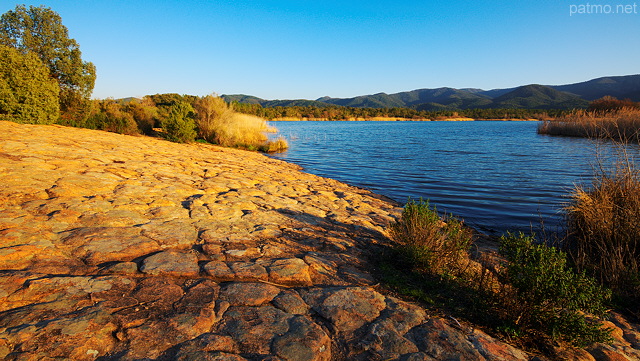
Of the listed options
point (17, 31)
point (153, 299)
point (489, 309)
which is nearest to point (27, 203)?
point (153, 299)

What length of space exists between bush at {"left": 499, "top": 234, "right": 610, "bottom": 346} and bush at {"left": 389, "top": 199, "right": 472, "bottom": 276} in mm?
819

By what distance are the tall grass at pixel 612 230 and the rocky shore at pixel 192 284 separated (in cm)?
78

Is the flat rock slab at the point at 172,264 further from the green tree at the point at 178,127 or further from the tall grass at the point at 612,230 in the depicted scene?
the green tree at the point at 178,127

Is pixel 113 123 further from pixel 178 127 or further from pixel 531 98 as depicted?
pixel 531 98

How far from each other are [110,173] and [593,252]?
7.40 metres

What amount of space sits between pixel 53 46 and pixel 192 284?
51.8 feet

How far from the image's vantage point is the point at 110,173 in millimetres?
5348

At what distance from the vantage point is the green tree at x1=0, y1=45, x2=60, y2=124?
9891mm

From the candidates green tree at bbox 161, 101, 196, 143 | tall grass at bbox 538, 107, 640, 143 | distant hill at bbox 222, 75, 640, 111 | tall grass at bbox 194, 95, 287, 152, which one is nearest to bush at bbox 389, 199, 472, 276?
green tree at bbox 161, 101, 196, 143

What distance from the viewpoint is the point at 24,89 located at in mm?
10195

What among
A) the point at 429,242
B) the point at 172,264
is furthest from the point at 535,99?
the point at 172,264

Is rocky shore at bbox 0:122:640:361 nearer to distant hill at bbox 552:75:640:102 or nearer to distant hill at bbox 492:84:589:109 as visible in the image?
distant hill at bbox 492:84:589:109

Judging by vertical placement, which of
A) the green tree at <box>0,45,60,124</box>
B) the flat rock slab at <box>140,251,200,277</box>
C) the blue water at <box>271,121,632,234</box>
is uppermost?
the green tree at <box>0,45,60,124</box>

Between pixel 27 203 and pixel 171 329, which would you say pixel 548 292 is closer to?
pixel 171 329
